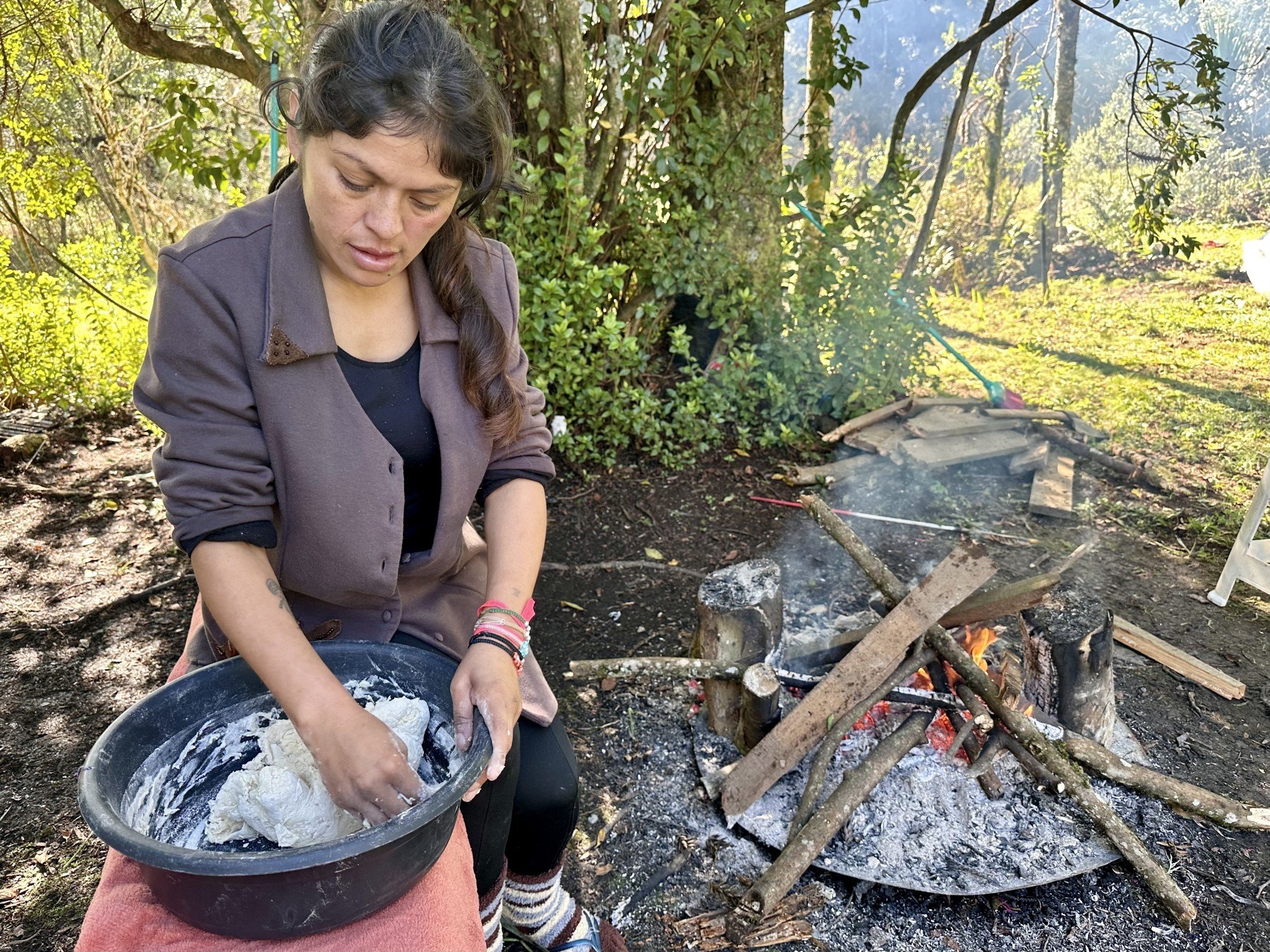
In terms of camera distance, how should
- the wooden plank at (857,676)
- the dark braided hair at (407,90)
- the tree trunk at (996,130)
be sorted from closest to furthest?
the dark braided hair at (407,90) → the wooden plank at (857,676) → the tree trunk at (996,130)

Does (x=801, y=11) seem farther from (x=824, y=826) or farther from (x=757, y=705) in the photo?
(x=824, y=826)

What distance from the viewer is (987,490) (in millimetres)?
5160

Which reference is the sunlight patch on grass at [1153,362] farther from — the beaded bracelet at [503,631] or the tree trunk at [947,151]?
the beaded bracelet at [503,631]

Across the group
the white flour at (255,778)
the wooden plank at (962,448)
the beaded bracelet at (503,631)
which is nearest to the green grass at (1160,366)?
the wooden plank at (962,448)

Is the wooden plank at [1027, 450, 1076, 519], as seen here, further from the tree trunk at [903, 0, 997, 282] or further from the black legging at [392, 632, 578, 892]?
the black legging at [392, 632, 578, 892]

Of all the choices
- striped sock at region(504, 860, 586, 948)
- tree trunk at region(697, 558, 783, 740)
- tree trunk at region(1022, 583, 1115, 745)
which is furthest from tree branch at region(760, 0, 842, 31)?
striped sock at region(504, 860, 586, 948)

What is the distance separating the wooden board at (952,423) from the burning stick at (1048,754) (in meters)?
2.79

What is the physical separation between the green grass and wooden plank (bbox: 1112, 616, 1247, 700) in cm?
135

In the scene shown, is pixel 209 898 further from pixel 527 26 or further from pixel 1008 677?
pixel 527 26

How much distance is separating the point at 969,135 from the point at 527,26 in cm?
977

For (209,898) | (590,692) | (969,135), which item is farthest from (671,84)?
(969,135)

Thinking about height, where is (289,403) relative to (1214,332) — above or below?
above

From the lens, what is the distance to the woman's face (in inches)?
58.3

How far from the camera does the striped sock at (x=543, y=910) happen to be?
2012mm
